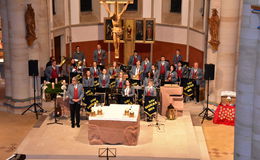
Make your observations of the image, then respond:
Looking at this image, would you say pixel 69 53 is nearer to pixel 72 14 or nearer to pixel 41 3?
pixel 72 14

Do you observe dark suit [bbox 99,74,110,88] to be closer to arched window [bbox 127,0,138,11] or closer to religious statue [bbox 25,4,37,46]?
religious statue [bbox 25,4,37,46]

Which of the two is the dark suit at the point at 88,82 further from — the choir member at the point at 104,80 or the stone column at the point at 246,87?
the stone column at the point at 246,87

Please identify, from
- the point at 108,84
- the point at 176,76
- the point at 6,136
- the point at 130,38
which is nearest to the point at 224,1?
the point at 176,76

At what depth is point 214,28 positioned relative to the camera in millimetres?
20125

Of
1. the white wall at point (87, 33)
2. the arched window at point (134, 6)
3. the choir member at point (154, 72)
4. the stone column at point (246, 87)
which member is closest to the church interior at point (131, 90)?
the stone column at point (246, 87)

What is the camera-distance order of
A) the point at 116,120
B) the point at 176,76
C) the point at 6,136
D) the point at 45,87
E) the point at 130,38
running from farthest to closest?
the point at 130,38, the point at 176,76, the point at 45,87, the point at 6,136, the point at 116,120

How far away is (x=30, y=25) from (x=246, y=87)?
37.9 ft

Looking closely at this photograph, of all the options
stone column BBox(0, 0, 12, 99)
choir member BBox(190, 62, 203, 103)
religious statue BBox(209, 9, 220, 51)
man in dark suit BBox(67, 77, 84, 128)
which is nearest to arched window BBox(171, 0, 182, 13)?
choir member BBox(190, 62, 203, 103)

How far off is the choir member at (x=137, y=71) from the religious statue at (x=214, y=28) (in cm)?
341

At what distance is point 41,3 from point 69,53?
18.0ft

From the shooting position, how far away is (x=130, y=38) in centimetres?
2639

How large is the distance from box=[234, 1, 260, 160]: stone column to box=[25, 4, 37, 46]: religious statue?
444 inches

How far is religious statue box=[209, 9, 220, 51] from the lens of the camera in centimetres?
1995

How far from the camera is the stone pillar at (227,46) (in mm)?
19797
